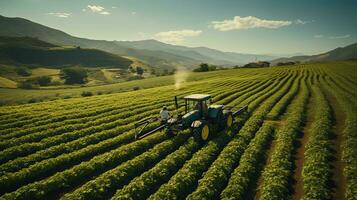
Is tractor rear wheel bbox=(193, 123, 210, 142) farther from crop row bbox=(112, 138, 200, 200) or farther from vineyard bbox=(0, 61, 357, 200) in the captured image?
crop row bbox=(112, 138, 200, 200)

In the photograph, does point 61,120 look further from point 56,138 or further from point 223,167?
point 223,167

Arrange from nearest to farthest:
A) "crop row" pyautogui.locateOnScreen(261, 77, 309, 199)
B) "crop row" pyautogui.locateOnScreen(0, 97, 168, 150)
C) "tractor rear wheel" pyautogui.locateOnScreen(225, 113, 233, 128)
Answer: "crop row" pyautogui.locateOnScreen(261, 77, 309, 199)
"crop row" pyautogui.locateOnScreen(0, 97, 168, 150)
"tractor rear wheel" pyautogui.locateOnScreen(225, 113, 233, 128)

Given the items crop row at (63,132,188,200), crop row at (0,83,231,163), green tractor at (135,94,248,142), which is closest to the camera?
crop row at (63,132,188,200)

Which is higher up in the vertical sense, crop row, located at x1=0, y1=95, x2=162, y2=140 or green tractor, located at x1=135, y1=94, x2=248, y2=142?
green tractor, located at x1=135, y1=94, x2=248, y2=142

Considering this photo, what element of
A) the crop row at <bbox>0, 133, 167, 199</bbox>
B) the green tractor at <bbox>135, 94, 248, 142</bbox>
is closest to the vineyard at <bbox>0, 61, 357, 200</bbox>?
the crop row at <bbox>0, 133, 167, 199</bbox>

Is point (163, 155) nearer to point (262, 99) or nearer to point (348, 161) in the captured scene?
point (348, 161)

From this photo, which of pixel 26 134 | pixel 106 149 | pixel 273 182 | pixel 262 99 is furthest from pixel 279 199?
pixel 262 99

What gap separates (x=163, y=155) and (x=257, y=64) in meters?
136

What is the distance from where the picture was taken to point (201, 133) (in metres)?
15.1

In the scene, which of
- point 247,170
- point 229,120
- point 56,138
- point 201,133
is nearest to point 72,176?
point 56,138

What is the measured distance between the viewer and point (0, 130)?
747 inches

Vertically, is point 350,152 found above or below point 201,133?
below

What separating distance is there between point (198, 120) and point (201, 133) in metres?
1.15

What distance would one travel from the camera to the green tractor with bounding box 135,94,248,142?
1530cm
